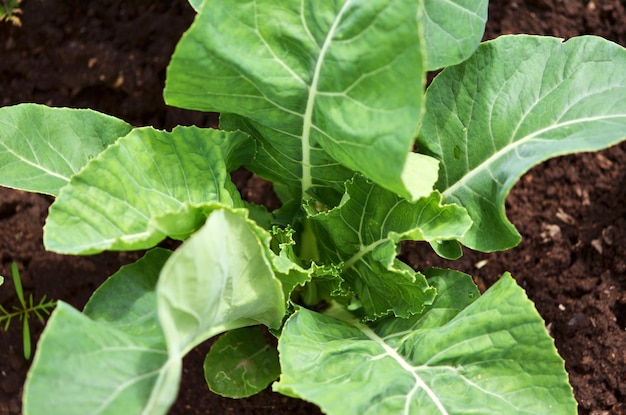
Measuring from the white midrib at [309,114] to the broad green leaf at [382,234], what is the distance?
3.0 inches

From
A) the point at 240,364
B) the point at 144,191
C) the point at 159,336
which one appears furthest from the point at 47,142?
the point at 240,364

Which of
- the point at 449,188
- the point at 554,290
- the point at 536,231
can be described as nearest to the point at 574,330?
the point at 554,290

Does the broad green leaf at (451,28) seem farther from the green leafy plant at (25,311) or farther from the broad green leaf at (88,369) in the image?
the green leafy plant at (25,311)

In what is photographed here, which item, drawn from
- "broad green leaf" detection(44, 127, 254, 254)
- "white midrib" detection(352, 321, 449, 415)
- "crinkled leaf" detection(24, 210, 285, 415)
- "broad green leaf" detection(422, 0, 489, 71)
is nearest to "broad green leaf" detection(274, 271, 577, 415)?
"white midrib" detection(352, 321, 449, 415)

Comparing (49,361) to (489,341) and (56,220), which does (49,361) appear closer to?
(56,220)

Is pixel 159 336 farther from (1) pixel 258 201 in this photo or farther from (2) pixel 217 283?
(1) pixel 258 201

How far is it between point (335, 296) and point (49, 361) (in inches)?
22.3

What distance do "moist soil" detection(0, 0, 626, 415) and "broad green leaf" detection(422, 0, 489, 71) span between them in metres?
0.52

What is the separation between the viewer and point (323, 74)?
0.97 meters

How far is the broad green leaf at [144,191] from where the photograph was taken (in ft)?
3.04

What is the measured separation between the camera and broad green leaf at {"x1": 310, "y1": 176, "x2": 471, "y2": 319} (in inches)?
41.5

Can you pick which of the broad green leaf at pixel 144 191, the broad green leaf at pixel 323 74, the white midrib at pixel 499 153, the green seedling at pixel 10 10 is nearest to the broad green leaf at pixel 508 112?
the white midrib at pixel 499 153

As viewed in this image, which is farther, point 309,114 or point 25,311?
point 25,311

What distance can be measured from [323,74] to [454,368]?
47 cm
